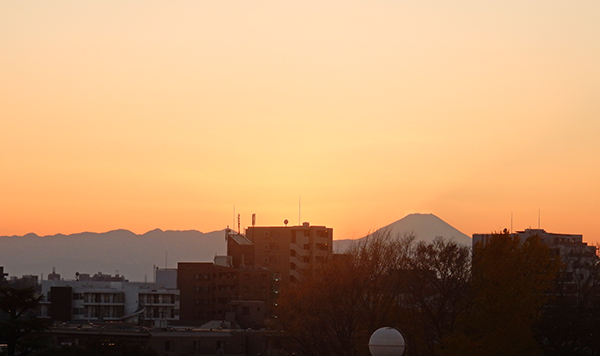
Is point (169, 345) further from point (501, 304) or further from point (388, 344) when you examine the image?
point (388, 344)

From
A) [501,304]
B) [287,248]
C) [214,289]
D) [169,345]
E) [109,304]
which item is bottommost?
[109,304]

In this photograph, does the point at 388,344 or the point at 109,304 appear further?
the point at 109,304

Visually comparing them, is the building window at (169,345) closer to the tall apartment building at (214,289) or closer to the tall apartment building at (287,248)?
the tall apartment building at (214,289)

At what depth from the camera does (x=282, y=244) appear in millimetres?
109812

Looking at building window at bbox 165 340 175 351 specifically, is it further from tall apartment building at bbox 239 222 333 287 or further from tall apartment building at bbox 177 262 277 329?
tall apartment building at bbox 239 222 333 287

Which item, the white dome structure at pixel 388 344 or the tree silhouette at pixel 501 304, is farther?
the tree silhouette at pixel 501 304

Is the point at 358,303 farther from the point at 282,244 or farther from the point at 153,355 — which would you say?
the point at 282,244

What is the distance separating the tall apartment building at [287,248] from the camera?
10912 cm

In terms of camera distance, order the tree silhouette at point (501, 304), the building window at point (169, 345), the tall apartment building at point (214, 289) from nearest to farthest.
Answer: the tree silhouette at point (501, 304)
the building window at point (169, 345)
the tall apartment building at point (214, 289)

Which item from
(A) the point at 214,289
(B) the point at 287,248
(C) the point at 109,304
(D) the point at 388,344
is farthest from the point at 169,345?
(B) the point at 287,248

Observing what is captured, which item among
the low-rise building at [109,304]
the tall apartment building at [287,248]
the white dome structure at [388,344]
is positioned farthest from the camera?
the tall apartment building at [287,248]

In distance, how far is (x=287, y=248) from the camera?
110 meters

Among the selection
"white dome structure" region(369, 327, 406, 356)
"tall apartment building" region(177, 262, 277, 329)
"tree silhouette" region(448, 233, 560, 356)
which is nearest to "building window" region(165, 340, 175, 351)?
"tree silhouette" region(448, 233, 560, 356)

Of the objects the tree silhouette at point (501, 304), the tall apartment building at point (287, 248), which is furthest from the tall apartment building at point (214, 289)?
the tree silhouette at point (501, 304)
